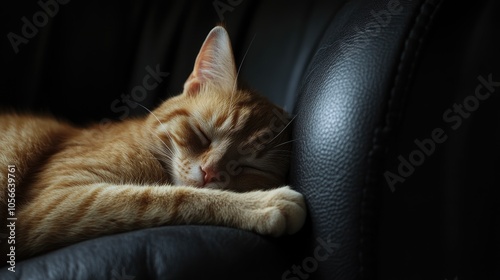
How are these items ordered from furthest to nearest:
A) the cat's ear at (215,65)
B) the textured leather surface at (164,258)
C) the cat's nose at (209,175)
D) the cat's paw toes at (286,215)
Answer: the cat's ear at (215,65) < the cat's nose at (209,175) < the cat's paw toes at (286,215) < the textured leather surface at (164,258)

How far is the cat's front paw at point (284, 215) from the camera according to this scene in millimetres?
973

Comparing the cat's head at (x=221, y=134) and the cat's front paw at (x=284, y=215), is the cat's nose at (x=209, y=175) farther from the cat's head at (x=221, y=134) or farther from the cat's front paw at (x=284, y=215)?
the cat's front paw at (x=284, y=215)

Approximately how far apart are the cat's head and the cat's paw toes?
258 mm


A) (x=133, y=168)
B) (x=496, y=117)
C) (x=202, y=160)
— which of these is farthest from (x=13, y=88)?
(x=496, y=117)

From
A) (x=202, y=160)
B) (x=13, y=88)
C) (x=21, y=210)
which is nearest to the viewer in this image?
(x=21, y=210)

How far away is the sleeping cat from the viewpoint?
3.43 feet

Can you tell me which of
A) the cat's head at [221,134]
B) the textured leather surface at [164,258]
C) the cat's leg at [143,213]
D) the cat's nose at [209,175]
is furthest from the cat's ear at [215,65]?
the textured leather surface at [164,258]

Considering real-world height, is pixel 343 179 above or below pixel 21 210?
above

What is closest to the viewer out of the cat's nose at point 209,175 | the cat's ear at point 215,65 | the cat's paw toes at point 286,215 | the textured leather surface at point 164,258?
the textured leather surface at point 164,258

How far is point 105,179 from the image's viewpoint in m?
1.25

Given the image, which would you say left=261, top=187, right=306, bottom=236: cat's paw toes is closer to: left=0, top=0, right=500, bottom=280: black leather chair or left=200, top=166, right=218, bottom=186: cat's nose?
left=0, top=0, right=500, bottom=280: black leather chair

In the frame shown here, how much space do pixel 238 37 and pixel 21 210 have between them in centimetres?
96

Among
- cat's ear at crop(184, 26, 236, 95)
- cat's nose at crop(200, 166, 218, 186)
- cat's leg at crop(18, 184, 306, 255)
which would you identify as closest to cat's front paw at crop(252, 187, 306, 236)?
cat's leg at crop(18, 184, 306, 255)

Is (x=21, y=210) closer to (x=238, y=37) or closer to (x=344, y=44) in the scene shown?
(x=344, y=44)
